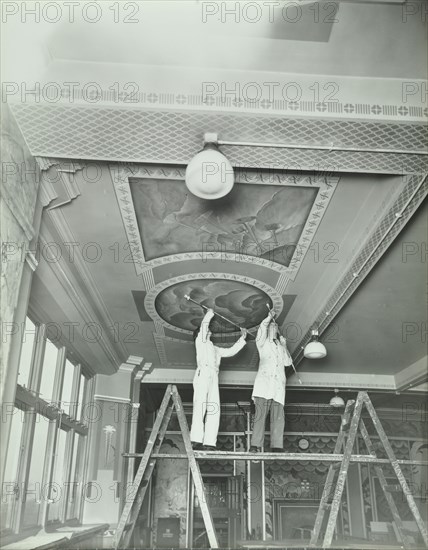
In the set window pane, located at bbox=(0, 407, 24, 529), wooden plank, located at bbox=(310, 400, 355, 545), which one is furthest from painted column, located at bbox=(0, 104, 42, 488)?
wooden plank, located at bbox=(310, 400, 355, 545)

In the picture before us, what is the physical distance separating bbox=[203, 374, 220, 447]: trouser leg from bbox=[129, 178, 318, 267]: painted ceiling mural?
66.9 inches

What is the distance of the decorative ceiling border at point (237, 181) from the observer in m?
5.13

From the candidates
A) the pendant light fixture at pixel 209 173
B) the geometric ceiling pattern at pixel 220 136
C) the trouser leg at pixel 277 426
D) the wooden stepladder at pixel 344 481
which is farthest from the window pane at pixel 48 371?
the pendant light fixture at pixel 209 173

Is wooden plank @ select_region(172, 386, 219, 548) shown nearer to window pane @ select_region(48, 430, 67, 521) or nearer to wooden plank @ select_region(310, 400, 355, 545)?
wooden plank @ select_region(310, 400, 355, 545)

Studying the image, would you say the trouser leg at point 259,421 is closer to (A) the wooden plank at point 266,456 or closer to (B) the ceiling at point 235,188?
(A) the wooden plank at point 266,456

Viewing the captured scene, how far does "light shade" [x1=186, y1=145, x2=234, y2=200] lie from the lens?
4.14m

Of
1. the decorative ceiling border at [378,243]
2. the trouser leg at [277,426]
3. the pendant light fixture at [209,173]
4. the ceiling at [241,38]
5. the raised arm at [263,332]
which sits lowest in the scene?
the trouser leg at [277,426]

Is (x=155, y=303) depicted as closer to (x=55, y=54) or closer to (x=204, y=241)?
(x=204, y=241)

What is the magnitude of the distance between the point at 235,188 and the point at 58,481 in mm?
5568

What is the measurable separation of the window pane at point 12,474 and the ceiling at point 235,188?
1.47 m

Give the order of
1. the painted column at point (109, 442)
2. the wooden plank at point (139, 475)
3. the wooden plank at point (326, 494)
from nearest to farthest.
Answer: the wooden plank at point (139, 475)
the wooden plank at point (326, 494)
the painted column at point (109, 442)

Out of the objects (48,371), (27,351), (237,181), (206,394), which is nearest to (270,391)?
(206,394)

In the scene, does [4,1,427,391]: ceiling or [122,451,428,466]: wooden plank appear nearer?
[4,1,427,391]: ceiling

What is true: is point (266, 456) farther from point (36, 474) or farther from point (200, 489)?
point (36, 474)
